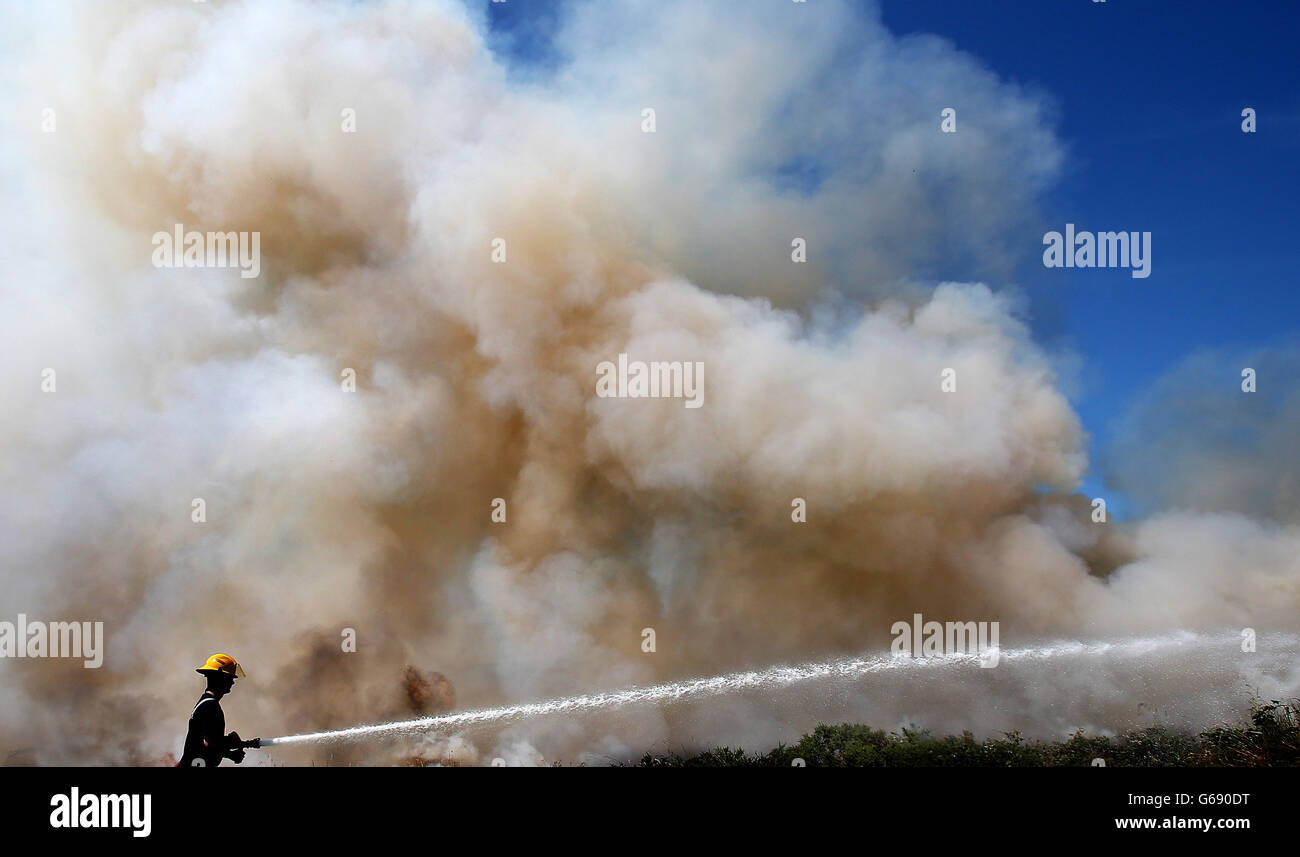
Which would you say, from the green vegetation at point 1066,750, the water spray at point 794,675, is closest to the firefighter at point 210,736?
the green vegetation at point 1066,750

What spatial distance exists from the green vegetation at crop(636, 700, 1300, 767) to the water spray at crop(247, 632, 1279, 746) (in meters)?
10.2

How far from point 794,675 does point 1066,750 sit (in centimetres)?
1515

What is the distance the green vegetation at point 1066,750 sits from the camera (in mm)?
16172

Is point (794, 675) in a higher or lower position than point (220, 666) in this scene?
lower

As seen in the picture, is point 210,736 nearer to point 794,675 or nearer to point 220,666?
point 220,666

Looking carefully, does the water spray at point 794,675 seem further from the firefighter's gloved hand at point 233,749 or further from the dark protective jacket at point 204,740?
the dark protective jacket at point 204,740

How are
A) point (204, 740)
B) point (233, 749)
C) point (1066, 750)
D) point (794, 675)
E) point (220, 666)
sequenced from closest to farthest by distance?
point (204, 740)
point (233, 749)
point (220, 666)
point (1066, 750)
point (794, 675)

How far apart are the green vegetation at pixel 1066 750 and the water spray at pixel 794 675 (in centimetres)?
1023

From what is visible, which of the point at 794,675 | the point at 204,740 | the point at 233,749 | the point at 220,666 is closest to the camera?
the point at 204,740

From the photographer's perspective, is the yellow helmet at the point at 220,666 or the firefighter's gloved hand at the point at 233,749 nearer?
the firefighter's gloved hand at the point at 233,749

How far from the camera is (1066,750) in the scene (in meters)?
18.7

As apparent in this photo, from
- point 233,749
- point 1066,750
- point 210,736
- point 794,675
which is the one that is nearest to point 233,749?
point 233,749
